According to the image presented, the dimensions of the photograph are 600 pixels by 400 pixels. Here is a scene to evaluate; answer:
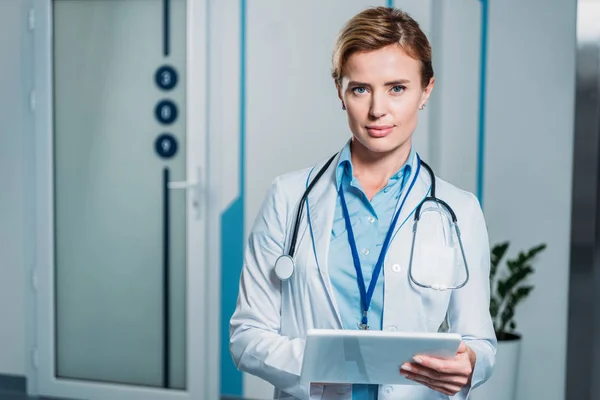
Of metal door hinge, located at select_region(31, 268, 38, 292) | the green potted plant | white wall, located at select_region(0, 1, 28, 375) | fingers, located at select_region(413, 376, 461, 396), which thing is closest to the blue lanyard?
fingers, located at select_region(413, 376, 461, 396)

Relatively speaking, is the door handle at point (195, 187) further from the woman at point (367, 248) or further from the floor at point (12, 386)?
the woman at point (367, 248)

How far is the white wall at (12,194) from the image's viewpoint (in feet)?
8.32

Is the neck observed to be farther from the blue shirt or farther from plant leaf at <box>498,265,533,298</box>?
plant leaf at <box>498,265,533,298</box>

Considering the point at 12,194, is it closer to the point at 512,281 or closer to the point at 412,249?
the point at 512,281

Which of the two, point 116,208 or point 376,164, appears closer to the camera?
point 376,164

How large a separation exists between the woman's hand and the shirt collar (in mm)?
256

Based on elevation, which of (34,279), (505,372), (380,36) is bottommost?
(505,372)

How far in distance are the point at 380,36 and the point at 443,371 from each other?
44cm

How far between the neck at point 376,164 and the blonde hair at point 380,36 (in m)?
0.12

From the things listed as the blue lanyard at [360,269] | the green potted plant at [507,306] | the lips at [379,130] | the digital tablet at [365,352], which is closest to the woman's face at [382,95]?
the lips at [379,130]

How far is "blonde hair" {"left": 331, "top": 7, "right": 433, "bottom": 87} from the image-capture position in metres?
0.93

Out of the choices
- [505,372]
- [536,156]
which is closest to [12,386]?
[505,372]

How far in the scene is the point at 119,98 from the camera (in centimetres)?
219

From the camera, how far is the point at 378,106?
944mm
